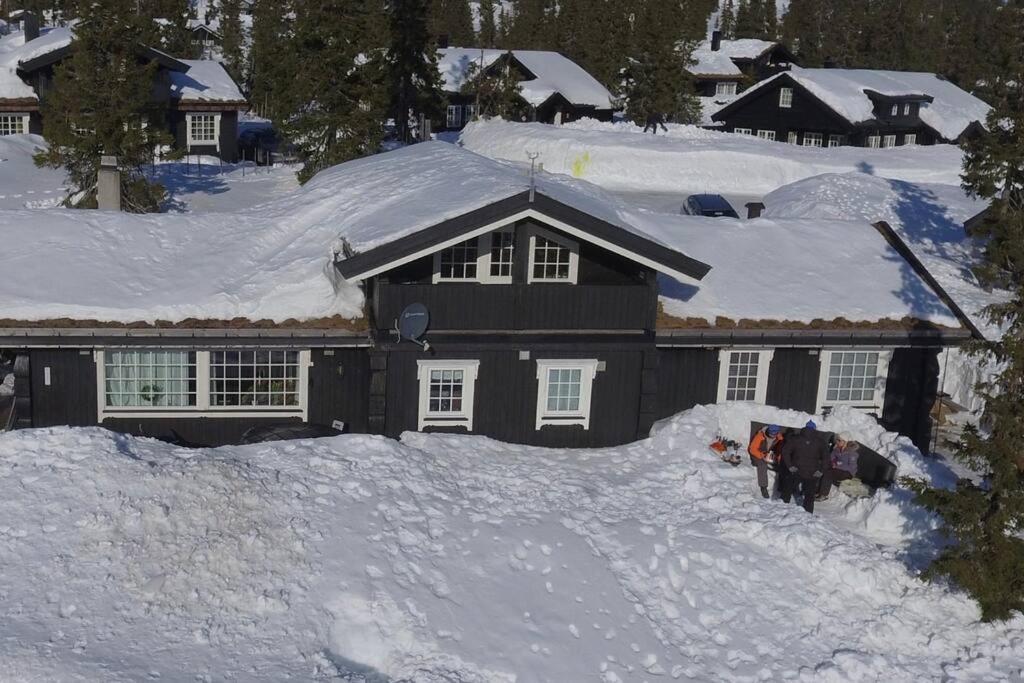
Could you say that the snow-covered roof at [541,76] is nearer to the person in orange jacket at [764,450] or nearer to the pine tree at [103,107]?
the pine tree at [103,107]

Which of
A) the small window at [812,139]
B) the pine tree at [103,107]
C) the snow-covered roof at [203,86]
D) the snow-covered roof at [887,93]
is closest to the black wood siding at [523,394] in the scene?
the pine tree at [103,107]

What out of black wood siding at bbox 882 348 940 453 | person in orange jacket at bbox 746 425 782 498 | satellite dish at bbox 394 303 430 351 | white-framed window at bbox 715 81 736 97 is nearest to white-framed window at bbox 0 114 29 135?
satellite dish at bbox 394 303 430 351

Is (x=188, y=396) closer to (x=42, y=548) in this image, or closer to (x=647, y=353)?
(x=42, y=548)

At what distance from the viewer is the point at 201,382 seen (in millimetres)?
20312

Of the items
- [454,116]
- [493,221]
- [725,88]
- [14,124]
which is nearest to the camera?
[493,221]

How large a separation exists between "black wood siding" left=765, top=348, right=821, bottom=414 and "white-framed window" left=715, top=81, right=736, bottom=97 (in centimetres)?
7108

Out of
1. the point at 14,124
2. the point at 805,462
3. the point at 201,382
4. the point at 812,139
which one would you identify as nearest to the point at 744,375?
the point at 805,462

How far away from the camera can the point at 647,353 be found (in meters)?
20.8

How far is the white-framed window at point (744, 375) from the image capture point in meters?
21.8

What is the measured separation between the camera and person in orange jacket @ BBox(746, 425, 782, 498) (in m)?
19.1

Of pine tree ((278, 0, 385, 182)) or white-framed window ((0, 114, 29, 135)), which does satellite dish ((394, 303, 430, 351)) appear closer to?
pine tree ((278, 0, 385, 182))

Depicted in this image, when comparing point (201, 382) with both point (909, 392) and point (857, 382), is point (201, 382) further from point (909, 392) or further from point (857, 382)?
point (909, 392)

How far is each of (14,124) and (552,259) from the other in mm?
35820

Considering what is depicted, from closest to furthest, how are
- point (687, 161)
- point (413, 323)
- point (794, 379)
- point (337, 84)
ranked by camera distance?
point (413, 323)
point (794, 379)
point (337, 84)
point (687, 161)
